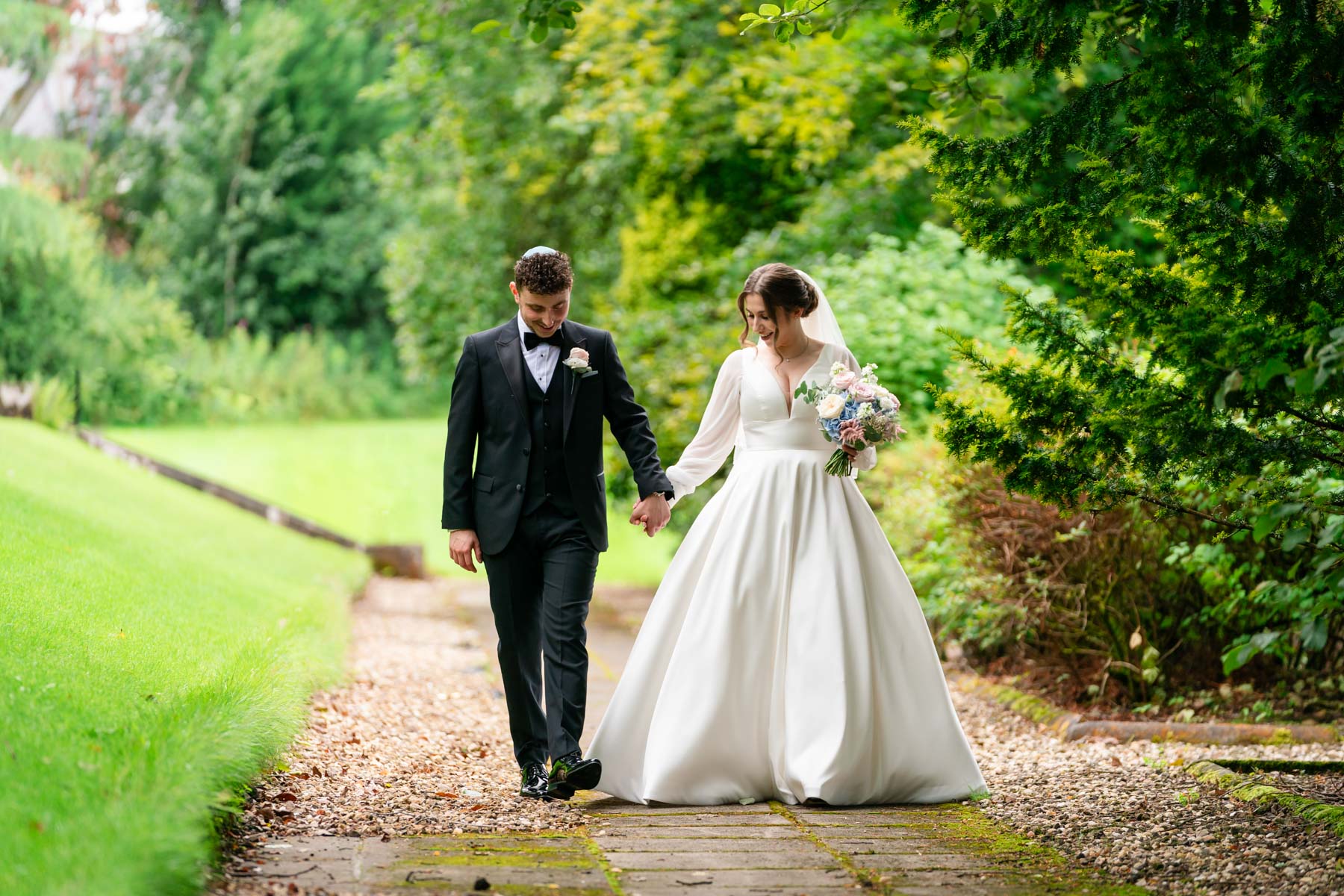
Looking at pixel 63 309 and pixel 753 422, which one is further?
pixel 63 309

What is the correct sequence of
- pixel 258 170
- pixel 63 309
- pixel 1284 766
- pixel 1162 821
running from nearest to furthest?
pixel 1162 821 < pixel 1284 766 < pixel 63 309 < pixel 258 170

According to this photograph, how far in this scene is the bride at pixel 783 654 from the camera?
490 centimetres

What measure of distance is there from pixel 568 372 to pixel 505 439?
34 centimetres

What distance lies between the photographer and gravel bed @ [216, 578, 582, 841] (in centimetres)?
426

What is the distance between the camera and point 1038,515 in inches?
285

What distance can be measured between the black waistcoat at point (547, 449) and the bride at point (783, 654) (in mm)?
577

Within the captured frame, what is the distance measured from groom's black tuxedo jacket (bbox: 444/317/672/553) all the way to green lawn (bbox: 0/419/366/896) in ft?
3.50

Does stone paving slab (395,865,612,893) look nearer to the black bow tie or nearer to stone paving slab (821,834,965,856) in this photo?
stone paving slab (821,834,965,856)

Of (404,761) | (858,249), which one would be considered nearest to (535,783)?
(404,761)

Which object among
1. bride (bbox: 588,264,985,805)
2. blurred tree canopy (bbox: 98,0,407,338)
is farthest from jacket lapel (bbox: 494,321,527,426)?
blurred tree canopy (bbox: 98,0,407,338)

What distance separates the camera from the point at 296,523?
685 inches

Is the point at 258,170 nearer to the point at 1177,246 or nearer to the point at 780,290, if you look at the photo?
the point at 780,290

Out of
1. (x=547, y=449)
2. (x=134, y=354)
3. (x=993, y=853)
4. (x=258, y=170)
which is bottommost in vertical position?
(x=993, y=853)

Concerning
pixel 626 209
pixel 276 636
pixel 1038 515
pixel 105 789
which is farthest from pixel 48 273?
pixel 105 789
